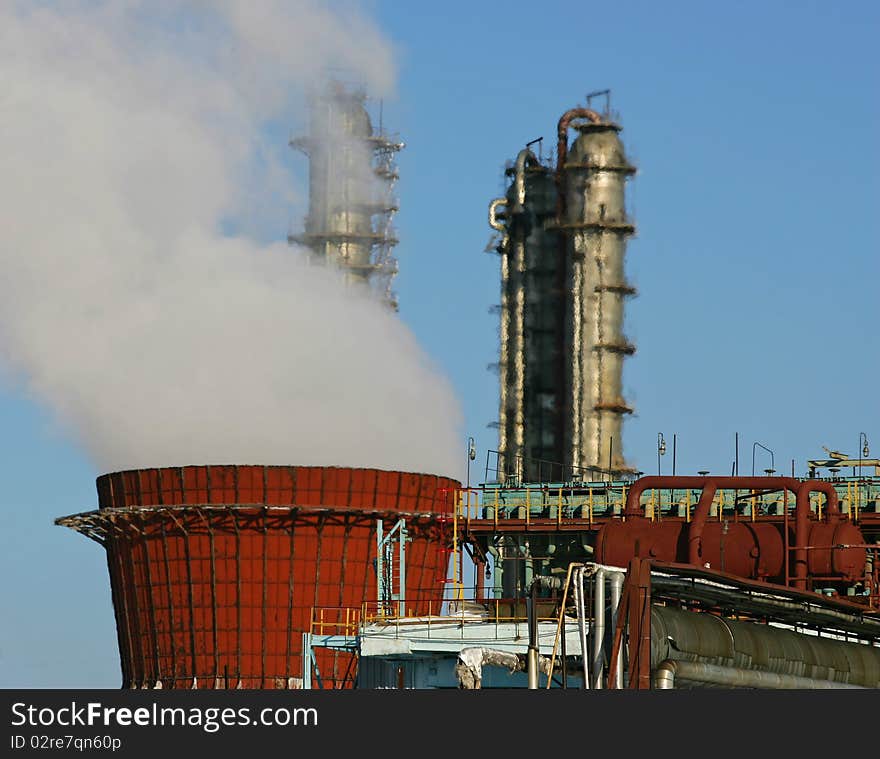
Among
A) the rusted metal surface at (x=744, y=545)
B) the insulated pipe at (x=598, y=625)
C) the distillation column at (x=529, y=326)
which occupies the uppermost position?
the distillation column at (x=529, y=326)

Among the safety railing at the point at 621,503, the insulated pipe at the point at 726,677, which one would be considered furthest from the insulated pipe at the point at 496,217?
the insulated pipe at the point at 726,677

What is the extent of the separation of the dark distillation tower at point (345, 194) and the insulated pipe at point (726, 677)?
68.0m

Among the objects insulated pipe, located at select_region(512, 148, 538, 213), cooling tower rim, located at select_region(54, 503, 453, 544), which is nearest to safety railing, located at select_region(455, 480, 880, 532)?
cooling tower rim, located at select_region(54, 503, 453, 544)

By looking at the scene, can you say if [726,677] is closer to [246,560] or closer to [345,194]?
[246,560]

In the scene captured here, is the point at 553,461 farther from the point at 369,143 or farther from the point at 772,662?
the point at 772,662

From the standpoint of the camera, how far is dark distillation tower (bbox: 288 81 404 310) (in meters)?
108

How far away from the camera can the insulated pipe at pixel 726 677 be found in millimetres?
37094

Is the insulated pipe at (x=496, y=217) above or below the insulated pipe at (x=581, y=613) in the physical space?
above

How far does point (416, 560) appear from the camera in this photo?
79.5m

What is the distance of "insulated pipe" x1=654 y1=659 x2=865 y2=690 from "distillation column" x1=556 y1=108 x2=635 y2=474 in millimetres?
46791

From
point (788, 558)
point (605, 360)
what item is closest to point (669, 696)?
point (788, 558)

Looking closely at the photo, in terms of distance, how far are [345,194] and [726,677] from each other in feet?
239

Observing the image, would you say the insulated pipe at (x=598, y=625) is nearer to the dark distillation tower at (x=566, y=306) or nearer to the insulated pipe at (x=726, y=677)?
the insulated pipe at (x=726, y=677)

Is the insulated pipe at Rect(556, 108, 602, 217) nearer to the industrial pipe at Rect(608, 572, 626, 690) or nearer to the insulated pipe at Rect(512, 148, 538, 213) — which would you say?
the insulated pipe at Rect(512, 148, 538, 213)
